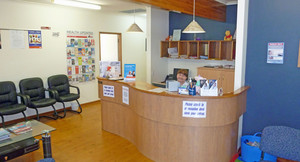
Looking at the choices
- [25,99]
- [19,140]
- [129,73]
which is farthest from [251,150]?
[25,99]

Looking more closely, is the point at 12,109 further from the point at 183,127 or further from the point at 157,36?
the point at 157,36

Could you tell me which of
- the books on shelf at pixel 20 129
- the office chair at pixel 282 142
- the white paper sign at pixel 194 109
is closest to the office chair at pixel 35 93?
the books on shelf at pixel 20 129

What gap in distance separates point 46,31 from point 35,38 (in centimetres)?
33

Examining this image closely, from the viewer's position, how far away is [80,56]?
21.9ft

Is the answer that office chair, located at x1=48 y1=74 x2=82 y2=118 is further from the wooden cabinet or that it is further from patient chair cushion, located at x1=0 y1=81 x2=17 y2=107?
the wooden cabinet

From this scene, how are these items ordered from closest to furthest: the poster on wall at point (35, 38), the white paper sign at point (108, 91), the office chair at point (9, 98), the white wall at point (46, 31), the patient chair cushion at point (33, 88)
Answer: the white paper sign at point (108, 91), the office chair at point (9, 98), the white wall at point (46, 31), the patient chair cushion at point (33, 88), the poster on wall at point (35, 38)

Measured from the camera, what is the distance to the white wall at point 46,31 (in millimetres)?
5293

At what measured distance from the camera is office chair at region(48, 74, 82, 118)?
19.2ft

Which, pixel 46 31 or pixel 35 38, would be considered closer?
pixel 35 38

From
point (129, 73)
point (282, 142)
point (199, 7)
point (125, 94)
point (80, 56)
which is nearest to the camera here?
point (282, 142)

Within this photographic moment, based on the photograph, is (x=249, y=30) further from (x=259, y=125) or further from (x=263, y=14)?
(x=259, y=125)

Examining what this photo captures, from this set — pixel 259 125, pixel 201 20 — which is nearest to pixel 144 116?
pixel 259 125

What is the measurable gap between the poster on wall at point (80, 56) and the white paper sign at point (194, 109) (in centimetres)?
422

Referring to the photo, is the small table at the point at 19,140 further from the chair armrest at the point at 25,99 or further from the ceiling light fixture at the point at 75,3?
the ceiling light fixture at the point at 75,3
